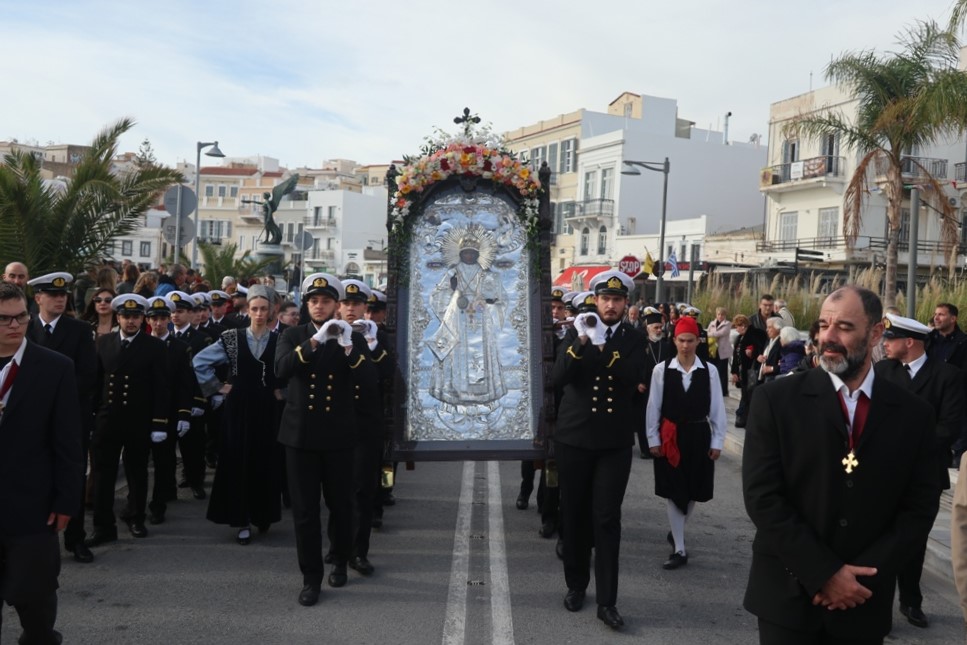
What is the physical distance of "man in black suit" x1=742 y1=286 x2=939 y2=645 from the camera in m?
3.63

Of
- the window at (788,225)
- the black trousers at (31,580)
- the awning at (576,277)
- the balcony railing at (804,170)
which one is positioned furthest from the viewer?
the window at (788,225)

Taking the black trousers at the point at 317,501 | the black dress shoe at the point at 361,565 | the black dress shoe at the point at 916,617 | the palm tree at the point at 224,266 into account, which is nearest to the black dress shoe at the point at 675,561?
the black dress shoe at the point at 916,617

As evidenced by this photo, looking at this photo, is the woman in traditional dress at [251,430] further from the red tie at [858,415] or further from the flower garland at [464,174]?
the red tie at [858,415]

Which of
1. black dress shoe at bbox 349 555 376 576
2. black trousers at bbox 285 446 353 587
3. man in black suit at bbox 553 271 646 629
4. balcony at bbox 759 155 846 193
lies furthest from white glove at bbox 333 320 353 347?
balcony at bbox 759 155 846 193

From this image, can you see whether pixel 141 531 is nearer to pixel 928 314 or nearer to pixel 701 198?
pixel 928 314

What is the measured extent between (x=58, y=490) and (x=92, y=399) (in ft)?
10.6

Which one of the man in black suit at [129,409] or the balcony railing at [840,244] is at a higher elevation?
the balcony railing at [840,244]

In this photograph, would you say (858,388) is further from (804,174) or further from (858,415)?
(804,174)

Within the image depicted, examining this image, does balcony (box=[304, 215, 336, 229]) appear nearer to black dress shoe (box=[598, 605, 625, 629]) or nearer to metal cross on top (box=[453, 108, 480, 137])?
metal cross on top (box=[453, 108, 480, 137])

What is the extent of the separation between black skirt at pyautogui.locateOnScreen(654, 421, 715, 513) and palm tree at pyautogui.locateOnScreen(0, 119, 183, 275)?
8301mm

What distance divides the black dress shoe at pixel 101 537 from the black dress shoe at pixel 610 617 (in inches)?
159

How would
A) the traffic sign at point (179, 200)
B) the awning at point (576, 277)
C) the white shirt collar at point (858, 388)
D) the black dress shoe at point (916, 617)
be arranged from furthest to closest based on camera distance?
1. the awning at point (576, 277)
2. the traffic sign at point (179, 200)
3. the black dress shoe at point (916, 617)
4. the white shirt collar at point (858, 388)

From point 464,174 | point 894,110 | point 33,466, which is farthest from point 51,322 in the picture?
point 894,110

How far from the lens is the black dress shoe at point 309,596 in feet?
20.7
